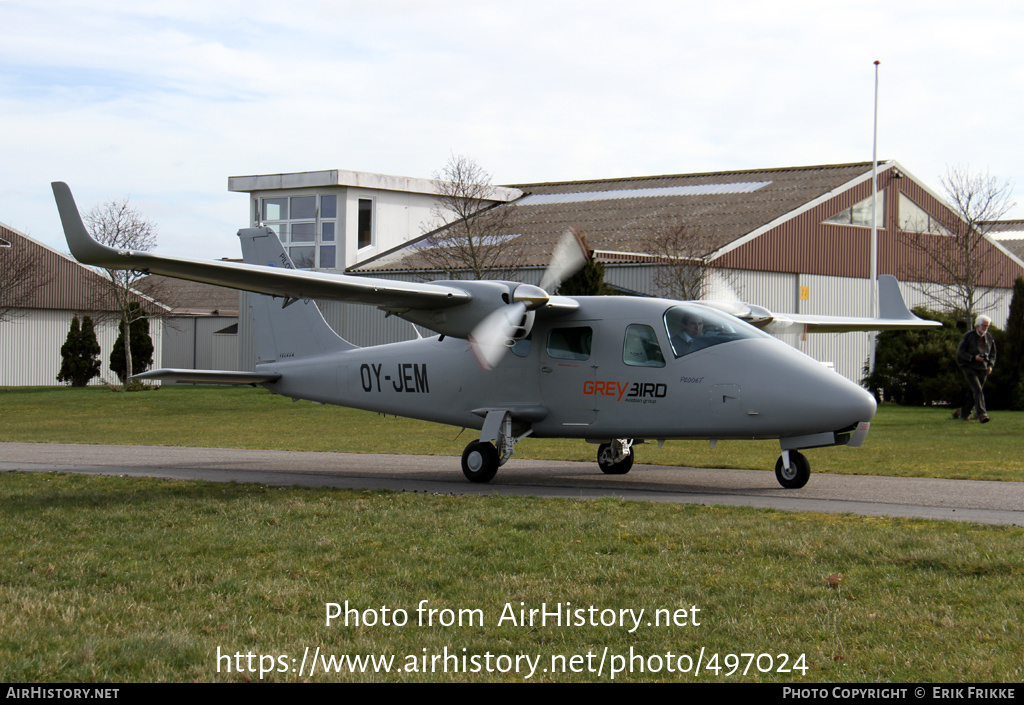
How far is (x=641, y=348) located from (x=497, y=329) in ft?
6.24

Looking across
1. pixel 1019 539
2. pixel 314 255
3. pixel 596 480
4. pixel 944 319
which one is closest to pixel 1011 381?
pixel 944 319

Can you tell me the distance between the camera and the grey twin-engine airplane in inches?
484

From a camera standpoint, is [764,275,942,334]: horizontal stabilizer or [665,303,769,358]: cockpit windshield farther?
[764,275,942,334]: horizontal stabilizer

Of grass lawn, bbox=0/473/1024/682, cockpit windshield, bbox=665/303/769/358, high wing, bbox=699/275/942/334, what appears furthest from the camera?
high wing, bbox=699/275/942/334

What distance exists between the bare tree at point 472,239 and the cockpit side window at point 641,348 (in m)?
19.8

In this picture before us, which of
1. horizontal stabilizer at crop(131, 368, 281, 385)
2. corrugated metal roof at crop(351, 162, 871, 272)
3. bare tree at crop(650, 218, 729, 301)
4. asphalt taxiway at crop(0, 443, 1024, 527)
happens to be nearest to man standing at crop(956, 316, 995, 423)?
asphalt taxiway at crop(0, 443, 1024, 527)

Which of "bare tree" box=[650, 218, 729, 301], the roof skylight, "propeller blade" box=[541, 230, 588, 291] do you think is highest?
the roof skylight

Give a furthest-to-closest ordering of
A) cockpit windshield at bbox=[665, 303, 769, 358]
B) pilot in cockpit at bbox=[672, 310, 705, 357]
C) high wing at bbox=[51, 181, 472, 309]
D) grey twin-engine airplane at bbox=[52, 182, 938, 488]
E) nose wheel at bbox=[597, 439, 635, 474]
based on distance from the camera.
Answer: nose wheel at bbox=[597, 439, 635, 474] → pilot in cockpit at bbox=[672, 310, 705, 357] → cockpit windshield at bbox=[665, 303, 769, 358] → grey twin-engine airplane at bbox=[52, 182, 938, 488] → high wing at bbox=[51, 181, 472, 309]

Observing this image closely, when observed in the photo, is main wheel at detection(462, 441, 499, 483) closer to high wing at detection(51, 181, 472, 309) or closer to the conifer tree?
high wing at detection(51, 181, 472, 309)

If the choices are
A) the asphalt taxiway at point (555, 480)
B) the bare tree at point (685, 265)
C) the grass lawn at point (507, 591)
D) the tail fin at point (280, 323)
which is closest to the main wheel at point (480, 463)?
the asphalt taxiway at point (555, 480)

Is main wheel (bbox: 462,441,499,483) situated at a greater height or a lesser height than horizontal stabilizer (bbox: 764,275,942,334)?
lesser

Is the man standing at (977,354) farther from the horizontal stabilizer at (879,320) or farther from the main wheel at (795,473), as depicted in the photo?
the main wheel at (795,473)

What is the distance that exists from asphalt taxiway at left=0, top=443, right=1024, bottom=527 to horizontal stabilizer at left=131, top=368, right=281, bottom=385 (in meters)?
1.34

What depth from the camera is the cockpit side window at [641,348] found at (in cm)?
1342
